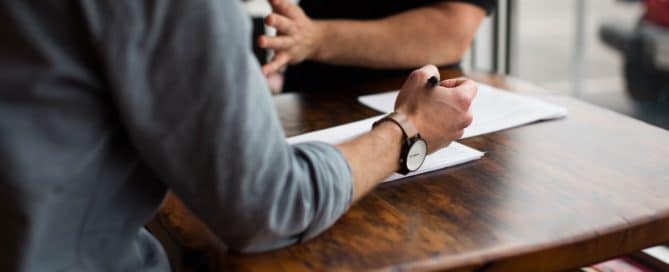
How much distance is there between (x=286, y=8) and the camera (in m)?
1.48

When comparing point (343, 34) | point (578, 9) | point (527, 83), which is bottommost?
point (578, 9)

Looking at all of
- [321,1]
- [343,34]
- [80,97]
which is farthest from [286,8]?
[80,97]

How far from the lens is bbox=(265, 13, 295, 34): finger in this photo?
1.44 meters

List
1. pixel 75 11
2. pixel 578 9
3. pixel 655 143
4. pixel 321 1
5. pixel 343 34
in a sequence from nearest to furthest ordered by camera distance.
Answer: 1. pixel 75 11
2. pixel 655 143
3. pixel 343 34
4. pixel 321 1
5. pixel 578 9

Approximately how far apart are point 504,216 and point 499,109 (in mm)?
444

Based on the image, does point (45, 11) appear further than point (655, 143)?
No

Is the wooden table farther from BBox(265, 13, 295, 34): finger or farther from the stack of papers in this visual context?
BBox(265, 13, 295, 34): finger

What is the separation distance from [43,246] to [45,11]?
254mm

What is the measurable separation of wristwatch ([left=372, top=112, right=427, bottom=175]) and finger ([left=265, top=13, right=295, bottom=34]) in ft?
1.60

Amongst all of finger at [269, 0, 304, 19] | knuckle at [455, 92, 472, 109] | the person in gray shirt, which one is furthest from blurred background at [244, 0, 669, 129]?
the person in gray shirt

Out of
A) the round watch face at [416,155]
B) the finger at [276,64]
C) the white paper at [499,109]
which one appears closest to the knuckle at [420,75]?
the round watch face at [416,155]

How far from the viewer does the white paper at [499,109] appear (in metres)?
1.29

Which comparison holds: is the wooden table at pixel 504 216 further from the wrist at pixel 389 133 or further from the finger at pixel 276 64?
the finger at pixel 276 64

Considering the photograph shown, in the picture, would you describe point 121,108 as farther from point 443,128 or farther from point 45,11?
point 443,128
